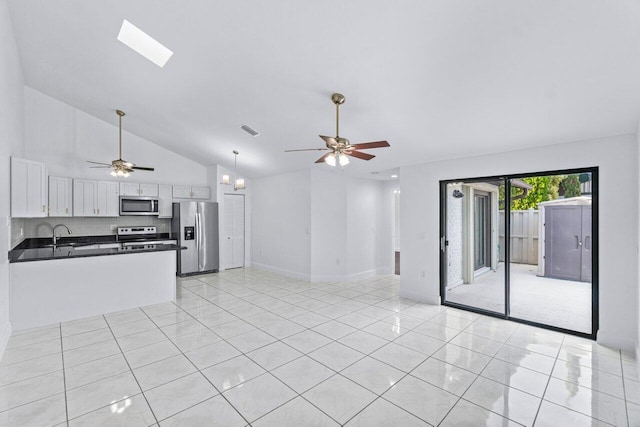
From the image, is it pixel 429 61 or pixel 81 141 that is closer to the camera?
pixel 429 61

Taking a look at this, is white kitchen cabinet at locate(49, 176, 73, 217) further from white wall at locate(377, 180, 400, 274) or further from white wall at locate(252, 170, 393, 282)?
white wall at locate(377, 180, 400, 274)

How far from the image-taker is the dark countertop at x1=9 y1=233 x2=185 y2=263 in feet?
13.3

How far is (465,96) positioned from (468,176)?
1.77 metres

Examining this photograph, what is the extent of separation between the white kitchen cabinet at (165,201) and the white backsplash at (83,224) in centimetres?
27

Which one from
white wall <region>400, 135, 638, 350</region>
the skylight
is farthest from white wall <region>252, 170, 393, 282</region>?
the skylight

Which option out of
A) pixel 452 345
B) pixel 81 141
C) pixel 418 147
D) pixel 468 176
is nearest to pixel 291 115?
pixel 418 147

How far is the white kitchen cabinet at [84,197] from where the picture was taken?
5883mm

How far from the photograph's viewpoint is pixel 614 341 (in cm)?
334

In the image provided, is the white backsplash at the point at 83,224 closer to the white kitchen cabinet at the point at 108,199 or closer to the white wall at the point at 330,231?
the white kitchen cabinet at the point at 108,199

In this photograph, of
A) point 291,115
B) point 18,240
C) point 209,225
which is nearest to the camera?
point 291,115

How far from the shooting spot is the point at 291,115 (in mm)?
4141

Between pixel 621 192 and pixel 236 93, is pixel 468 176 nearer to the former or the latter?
pixel 621 192

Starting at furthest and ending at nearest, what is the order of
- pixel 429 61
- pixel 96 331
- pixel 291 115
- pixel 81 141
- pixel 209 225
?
pixel 209 225 < pixel 81 141 < pixel 291 115 < pixel 96 331 < pixel 429 61

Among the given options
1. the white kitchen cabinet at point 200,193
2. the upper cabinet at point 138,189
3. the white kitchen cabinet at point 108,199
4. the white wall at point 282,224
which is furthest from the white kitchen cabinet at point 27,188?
the white wall at point 282,224
